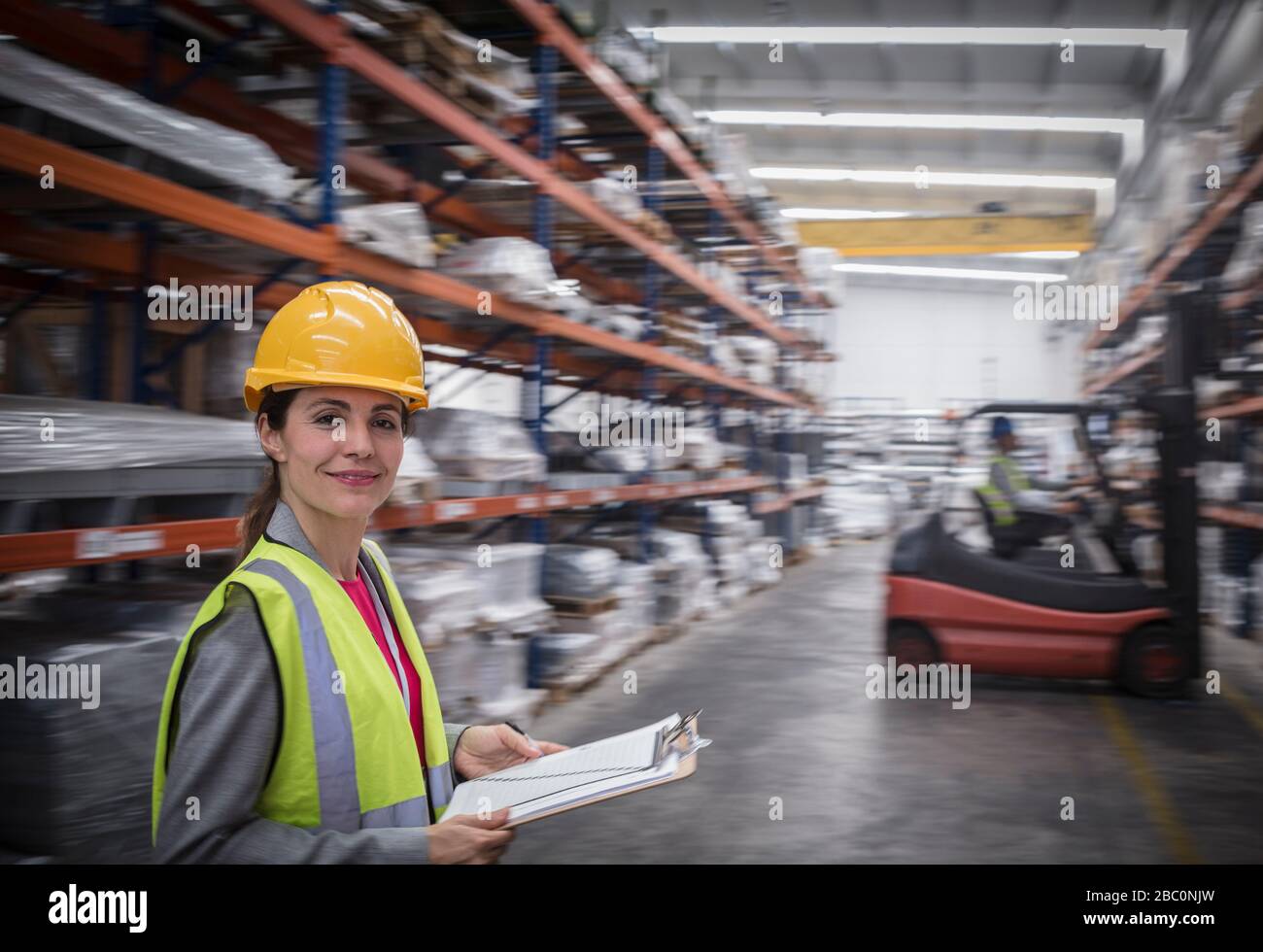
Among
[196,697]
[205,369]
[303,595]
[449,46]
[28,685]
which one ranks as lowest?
[28,685]

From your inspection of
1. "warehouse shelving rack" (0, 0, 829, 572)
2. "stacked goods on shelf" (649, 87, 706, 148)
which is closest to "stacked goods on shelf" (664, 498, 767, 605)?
"warehouse shelving rack" (0, 0, 829, 572)

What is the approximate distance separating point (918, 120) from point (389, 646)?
10724mm

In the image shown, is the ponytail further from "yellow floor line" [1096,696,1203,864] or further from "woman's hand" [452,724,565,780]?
"yellow floor line" [1096,696,1203,864]

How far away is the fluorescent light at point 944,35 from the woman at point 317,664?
332 inches

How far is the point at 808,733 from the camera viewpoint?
5.38 m

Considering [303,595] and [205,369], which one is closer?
[303,595]

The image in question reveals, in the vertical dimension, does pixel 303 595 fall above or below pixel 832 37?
below

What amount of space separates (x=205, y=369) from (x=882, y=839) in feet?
10.4

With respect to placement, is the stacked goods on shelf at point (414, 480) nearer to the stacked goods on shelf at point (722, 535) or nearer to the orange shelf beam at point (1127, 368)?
the stacked goods on shelf at point (722, 535)

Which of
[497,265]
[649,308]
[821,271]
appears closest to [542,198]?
[497,265]

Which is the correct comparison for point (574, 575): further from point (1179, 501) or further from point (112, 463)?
point (1179, 501)
